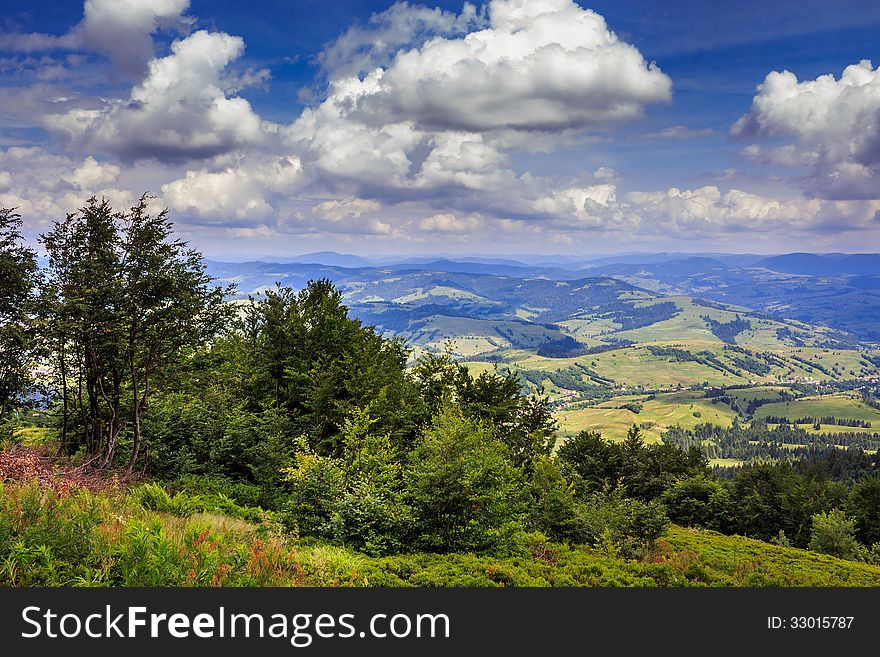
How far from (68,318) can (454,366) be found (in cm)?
3576

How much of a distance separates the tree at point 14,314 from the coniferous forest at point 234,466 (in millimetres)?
83

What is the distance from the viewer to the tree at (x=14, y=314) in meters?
22.0

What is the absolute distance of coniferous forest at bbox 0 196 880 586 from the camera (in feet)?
40.0

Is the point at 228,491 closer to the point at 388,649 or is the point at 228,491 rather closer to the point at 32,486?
the point at 32,486

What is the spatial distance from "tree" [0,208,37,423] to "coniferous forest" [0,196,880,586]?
0.27 ft

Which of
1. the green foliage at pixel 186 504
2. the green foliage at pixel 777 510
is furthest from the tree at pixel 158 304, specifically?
the green foliage at pixel 777 510

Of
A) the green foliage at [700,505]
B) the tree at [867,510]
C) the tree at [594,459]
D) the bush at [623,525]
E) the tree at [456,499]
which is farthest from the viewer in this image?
the tree at [594,459]

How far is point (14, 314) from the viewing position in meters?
22.5

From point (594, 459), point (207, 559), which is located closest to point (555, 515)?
point (207, 559)

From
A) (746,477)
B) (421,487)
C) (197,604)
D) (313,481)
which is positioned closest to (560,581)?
(421,487)

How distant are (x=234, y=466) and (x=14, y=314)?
46.6 feet

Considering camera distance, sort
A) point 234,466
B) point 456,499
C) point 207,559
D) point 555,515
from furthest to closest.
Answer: point 555,515
point 234,466
point 456,499
point 207,559

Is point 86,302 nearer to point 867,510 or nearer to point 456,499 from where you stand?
point 456,499

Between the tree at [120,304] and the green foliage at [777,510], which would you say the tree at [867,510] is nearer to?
the green foliage at [777,510]
